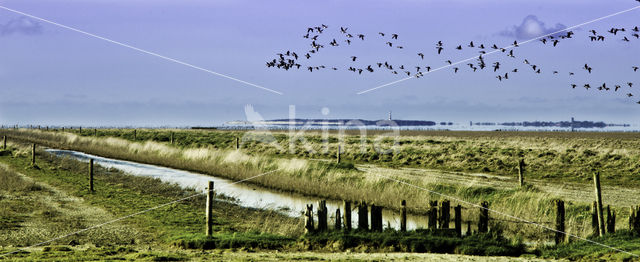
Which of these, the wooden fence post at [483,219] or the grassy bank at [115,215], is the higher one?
the wooden fence post at [483,219]

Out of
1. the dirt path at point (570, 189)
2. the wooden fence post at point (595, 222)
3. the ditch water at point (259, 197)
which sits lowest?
the ditch water at point (259, 197)

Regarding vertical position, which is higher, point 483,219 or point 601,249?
point 483,219

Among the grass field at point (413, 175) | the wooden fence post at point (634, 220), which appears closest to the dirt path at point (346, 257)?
the grass field at point (413, 175)

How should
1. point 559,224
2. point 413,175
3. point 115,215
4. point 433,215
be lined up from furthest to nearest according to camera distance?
point 413,175 < point 115,215 < point 433,215 < point 559,224

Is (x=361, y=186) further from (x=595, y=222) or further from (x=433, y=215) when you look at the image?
(x=595, y=222)

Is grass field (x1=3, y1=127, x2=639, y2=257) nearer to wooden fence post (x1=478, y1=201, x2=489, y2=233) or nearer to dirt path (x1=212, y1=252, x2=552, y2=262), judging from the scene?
wooden fence post (x1=478, y1=201, x2=489, y2=233)

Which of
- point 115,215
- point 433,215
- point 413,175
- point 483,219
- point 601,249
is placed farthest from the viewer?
point 413,175

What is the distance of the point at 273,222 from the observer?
1841 centimetres

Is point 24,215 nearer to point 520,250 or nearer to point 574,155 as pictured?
point 520,250

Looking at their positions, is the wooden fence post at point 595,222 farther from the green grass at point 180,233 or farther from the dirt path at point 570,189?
the dirt path at point 570,189

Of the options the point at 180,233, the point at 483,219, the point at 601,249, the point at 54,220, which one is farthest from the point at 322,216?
the point at 54,220

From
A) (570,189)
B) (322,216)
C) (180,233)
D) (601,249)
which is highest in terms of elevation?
(322,216)

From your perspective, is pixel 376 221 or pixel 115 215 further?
pixel 115 215

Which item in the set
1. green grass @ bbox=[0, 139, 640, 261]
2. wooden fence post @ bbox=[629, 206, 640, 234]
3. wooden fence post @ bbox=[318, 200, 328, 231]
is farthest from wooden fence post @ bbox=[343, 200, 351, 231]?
wooden fence post @ bbox=[629, 206, 640, 234]
